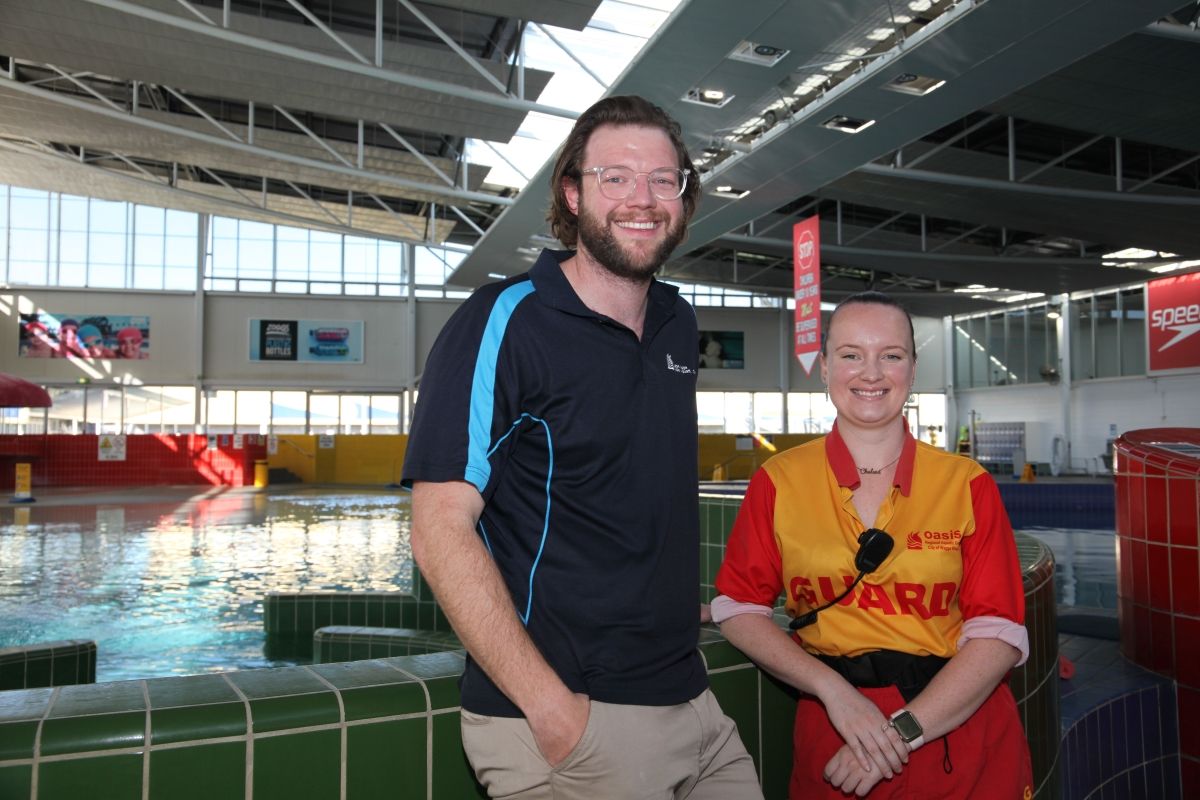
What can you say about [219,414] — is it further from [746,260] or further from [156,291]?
[746,260]

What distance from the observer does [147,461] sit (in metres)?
21.2

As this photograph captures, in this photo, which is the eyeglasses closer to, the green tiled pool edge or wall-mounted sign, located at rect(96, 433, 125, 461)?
the green tiled pool edge

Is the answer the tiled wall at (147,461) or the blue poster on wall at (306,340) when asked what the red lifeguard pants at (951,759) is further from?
the blue poster on wall at (306,340)

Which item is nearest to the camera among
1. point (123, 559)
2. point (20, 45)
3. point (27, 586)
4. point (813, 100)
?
point (27, 586)

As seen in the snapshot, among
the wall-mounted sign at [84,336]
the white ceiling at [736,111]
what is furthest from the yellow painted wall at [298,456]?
the wall-mounted sign at [84,336]

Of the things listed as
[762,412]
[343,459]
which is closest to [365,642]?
[343,459]

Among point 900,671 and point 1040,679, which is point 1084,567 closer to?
point 1040,679

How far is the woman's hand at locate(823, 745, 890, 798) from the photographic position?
1457 mm

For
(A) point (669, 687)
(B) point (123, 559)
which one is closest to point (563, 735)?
(A) point (669, 687)

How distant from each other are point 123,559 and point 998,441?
23207 mm

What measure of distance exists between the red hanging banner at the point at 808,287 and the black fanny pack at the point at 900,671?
8.51m

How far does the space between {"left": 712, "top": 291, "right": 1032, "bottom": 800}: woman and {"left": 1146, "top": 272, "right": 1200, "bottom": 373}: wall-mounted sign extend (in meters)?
21.6

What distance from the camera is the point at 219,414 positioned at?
25.9m

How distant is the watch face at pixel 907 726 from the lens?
145 cm
